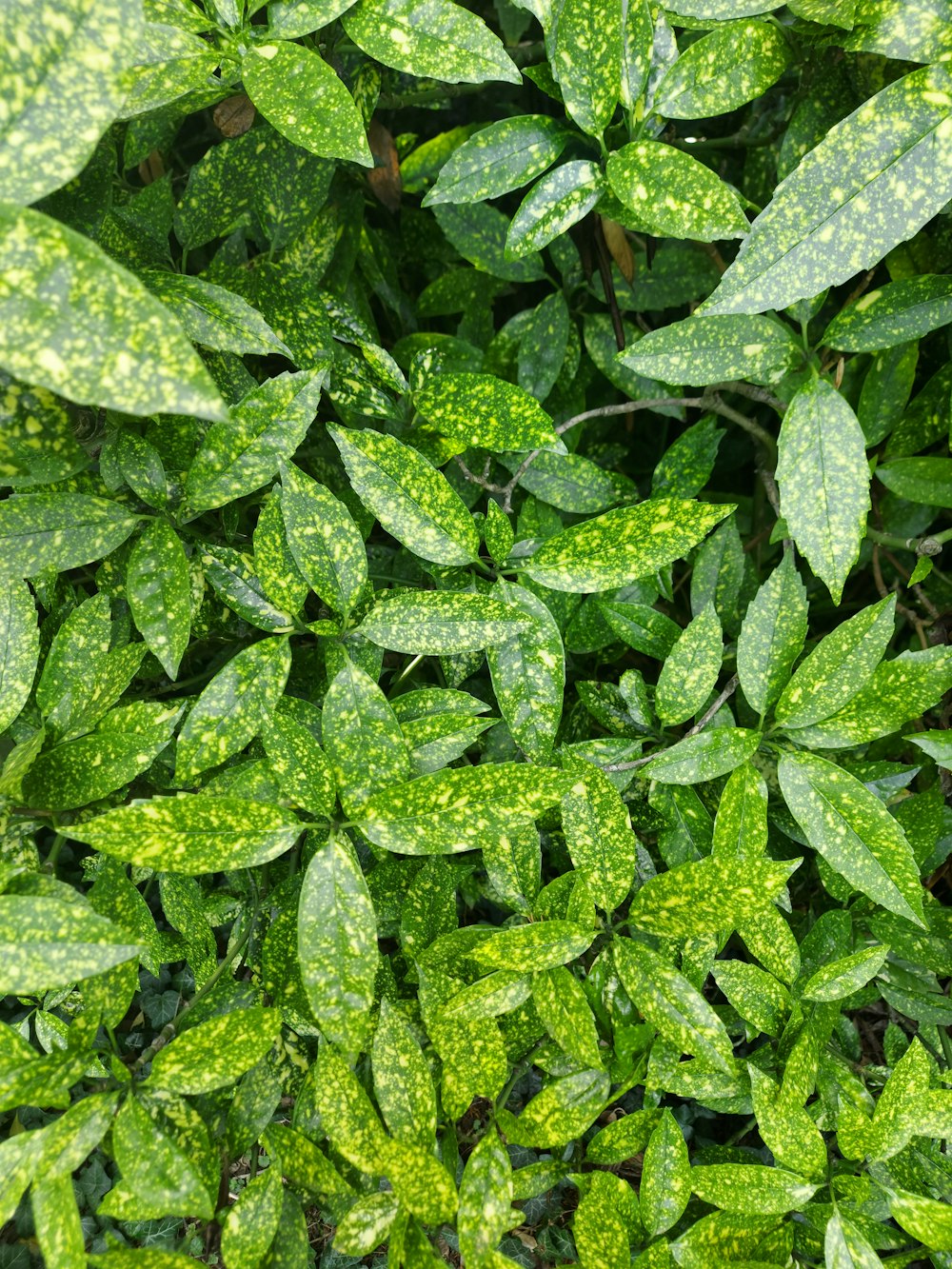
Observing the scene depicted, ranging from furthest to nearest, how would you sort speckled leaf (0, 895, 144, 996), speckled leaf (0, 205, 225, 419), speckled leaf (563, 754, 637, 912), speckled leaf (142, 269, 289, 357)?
speckled leaf (563, 754, 637, 912) → speckled leaf (142, 269, 289, 357) → speckled leaf (0, 895, 144, 996) → speckled leaf (0, 205, 225, 419)

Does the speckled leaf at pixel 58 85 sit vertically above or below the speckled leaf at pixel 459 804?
above

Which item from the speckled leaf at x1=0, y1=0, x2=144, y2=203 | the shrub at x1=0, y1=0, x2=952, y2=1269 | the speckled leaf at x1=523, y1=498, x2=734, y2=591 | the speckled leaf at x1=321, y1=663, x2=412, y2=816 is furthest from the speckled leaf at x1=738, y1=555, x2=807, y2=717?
the speckled leaf at x1=0, y1=0, x2=144, y2=203

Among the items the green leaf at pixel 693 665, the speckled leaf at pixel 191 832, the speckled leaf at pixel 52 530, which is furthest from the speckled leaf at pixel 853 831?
the speckled leaf at pixel 52 530

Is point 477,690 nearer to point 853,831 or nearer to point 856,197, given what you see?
point 853,831

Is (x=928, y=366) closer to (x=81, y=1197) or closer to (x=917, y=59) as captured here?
(x=917, y=59)

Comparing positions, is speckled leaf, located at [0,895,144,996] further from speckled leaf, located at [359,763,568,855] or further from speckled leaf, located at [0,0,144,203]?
speckled leaf, located at [0,0,144,203]

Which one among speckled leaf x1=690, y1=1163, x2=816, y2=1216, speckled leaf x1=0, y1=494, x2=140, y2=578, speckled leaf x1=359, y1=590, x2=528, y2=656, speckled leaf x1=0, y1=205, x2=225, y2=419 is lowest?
speckled leaf x1=690, y1=1163, x2=816, y2=1216

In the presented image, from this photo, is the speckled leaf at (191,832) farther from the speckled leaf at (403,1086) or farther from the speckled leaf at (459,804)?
the speckled leaf at (403,1086)

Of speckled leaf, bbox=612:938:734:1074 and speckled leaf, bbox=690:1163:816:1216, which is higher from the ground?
speckled leaf, bbox=612:938:734:1074
